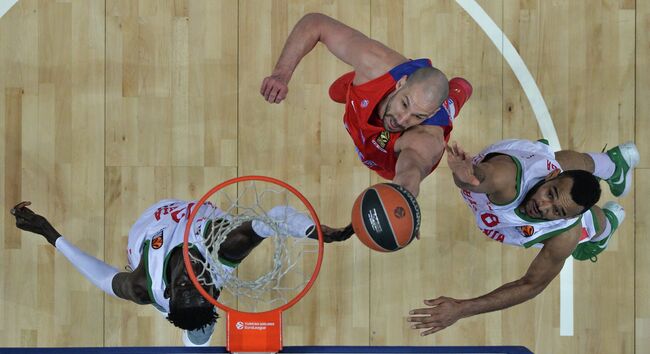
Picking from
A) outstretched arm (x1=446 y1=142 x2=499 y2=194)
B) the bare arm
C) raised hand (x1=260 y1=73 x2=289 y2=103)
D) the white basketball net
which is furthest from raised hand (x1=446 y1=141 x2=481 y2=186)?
the white basketball net

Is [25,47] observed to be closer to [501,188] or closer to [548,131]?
[501,188]

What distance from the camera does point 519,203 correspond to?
3.78m

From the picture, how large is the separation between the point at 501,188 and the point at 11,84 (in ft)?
11.2

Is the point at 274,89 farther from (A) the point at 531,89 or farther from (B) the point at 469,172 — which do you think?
(A) the point at 531,89

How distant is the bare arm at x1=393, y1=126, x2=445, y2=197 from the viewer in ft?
10.7

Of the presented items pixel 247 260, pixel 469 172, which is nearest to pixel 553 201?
pixel 469 172

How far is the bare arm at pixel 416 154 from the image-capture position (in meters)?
3.26

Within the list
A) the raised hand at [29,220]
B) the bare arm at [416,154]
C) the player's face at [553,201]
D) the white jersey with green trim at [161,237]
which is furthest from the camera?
the raised hand at [29,220]

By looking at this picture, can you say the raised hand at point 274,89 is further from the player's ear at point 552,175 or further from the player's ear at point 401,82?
the player's ear at point 552,175

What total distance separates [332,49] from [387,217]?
4.44 ft

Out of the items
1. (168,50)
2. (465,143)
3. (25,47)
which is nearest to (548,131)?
(465,143)

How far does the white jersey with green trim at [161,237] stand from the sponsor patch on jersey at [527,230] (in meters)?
1.68

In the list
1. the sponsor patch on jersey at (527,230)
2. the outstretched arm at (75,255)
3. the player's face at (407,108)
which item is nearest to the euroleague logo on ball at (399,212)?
the player's face at (407,108)

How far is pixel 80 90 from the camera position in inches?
193
